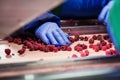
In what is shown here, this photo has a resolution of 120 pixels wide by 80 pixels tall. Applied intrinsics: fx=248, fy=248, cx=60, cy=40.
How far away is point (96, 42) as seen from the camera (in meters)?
2.08

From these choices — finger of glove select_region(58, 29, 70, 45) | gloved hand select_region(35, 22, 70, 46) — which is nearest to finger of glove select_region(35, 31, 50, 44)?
gloved hand select_region(35, 22, 70, 46)

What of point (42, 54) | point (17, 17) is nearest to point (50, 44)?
point (42, 54)

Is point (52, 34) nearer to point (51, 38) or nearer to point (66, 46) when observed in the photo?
point (51, 38)

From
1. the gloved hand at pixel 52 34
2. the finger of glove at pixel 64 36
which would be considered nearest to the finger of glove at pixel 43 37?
the gloved hand at pixel 52 34

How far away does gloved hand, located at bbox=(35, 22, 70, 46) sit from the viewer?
79.2 inches

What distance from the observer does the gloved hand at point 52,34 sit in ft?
6.60

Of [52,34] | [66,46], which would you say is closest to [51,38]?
[52,34]

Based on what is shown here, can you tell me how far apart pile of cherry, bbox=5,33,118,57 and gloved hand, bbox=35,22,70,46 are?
5cm

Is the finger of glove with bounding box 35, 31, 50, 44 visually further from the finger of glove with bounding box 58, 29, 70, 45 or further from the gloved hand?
the finger of glove with bounding box 58, 29, 70, 45

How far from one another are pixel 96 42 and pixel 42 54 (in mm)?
503

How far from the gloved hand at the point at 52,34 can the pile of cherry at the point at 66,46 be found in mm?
52

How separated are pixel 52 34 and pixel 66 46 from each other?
21cm

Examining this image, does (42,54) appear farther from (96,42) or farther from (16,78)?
(16,78)

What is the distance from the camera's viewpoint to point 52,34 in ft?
6.79
